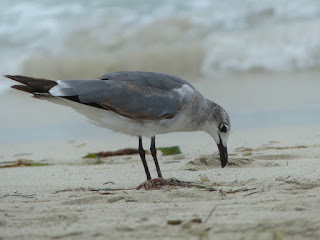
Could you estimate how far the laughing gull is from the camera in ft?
16.6

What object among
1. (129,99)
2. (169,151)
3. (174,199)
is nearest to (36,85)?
(129,99)

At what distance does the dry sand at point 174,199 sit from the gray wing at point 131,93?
571mm

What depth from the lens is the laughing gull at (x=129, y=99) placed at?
5047 mm

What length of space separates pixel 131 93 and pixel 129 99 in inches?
2.3

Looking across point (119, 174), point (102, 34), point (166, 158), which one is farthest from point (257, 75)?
point (119, 174)

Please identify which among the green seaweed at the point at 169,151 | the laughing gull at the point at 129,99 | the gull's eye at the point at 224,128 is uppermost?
the laughing gull at the point at 129,99

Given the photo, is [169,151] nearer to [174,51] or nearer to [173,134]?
[173,134]

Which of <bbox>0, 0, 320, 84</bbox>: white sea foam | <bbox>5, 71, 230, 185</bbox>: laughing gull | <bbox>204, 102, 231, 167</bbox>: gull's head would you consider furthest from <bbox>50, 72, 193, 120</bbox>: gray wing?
<bbox>0, 0, 320, 84</bbox>: white sea foam

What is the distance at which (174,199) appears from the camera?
13.0 ft

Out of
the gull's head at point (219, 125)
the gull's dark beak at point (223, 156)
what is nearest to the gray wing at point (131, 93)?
the gull's head at point (219, 125)

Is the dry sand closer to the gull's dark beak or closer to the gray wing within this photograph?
the gull's dark beak

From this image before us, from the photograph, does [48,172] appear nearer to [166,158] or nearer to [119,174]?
[119,174]

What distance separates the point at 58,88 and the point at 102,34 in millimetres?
9885

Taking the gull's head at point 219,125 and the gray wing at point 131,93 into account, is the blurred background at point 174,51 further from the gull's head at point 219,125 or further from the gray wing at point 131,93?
the gray wing at point 131,93
